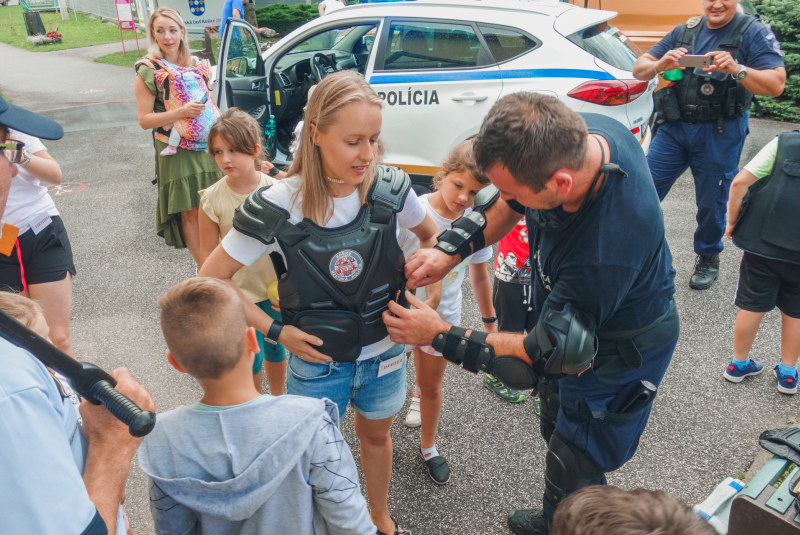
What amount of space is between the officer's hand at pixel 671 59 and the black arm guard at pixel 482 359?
3.30 meters

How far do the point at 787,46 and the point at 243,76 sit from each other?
7941 mm

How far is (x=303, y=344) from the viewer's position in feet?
6.42

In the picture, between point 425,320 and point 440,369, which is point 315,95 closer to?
point 425,320

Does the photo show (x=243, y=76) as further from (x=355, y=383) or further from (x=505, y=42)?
(x=355, y=383)

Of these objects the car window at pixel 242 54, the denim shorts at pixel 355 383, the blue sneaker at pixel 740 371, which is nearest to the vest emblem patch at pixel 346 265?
the denim shorts at pixel 355 383

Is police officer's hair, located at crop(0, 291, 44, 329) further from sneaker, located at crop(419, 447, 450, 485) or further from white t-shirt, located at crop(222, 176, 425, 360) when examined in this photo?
sneaker, located at crop(419, 447, 450, 485)

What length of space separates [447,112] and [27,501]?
14.5 feet

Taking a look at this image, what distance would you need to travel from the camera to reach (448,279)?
271cm

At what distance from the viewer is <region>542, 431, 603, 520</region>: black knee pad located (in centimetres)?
209

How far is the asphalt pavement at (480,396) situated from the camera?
2730 millimetres

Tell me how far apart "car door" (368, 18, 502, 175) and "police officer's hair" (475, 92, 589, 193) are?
3197 mm

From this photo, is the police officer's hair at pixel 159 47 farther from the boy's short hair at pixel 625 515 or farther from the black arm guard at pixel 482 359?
the boy's short hair at pixel 625 515

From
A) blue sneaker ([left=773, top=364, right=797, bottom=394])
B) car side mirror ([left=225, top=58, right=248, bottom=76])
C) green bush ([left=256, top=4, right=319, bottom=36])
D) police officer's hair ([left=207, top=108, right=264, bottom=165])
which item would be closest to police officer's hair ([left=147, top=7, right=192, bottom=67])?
police officer's hair ([left=207, top=108, right=264, bottom=165])

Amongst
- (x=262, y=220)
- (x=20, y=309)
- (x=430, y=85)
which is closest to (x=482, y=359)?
(x=262, y=220)
